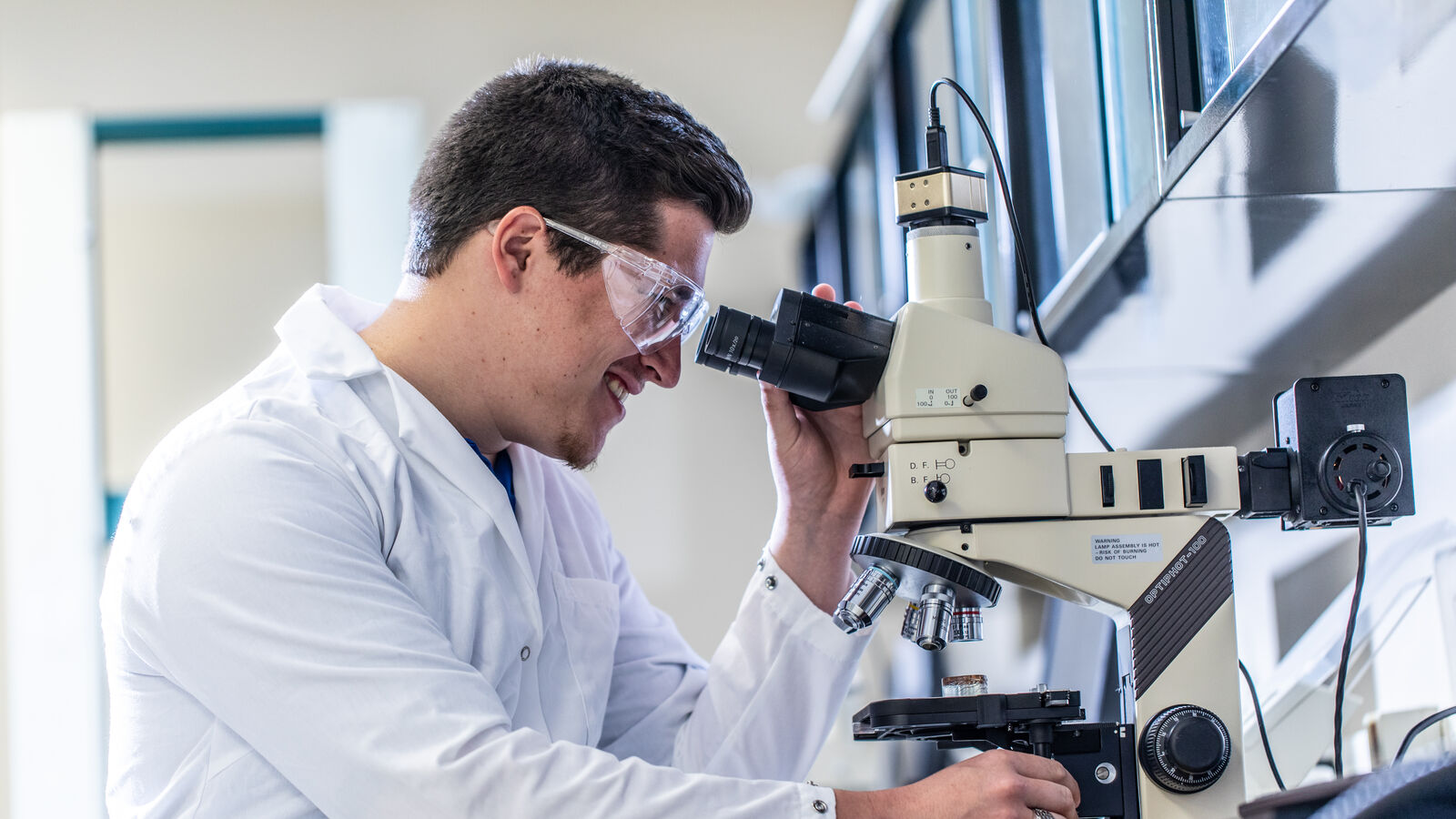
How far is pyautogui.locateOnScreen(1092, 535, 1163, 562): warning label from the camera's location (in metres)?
1.12

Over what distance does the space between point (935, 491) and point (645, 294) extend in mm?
456

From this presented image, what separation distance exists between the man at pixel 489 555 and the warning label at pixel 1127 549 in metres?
0.20

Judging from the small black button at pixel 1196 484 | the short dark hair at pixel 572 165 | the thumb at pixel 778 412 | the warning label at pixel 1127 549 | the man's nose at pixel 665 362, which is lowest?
the warning label at pixel 1127 549

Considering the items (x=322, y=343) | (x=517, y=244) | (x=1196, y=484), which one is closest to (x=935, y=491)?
(x=1196, y=484)

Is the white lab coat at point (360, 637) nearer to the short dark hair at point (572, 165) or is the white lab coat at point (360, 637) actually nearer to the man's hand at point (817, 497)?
the man's hand at point (817, 497)

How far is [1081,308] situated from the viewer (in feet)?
5.27

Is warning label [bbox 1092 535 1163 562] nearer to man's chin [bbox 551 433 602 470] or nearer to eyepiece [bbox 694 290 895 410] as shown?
eyepiece [bbox 694 290 895 410]

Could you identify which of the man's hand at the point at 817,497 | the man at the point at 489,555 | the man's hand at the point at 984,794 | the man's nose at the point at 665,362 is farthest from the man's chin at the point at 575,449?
the man's hand at the point at 984,794

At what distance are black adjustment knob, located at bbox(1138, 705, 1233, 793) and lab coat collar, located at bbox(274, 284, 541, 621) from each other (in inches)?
26.6

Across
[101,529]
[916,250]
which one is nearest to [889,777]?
[916,250]

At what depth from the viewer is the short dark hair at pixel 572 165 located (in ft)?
4.59

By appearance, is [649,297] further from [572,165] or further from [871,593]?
[871,593]

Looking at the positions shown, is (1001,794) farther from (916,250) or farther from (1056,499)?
(916,250)

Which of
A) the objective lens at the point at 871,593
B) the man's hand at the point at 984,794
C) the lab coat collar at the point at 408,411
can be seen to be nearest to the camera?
the man's hand at the point at 984,794
